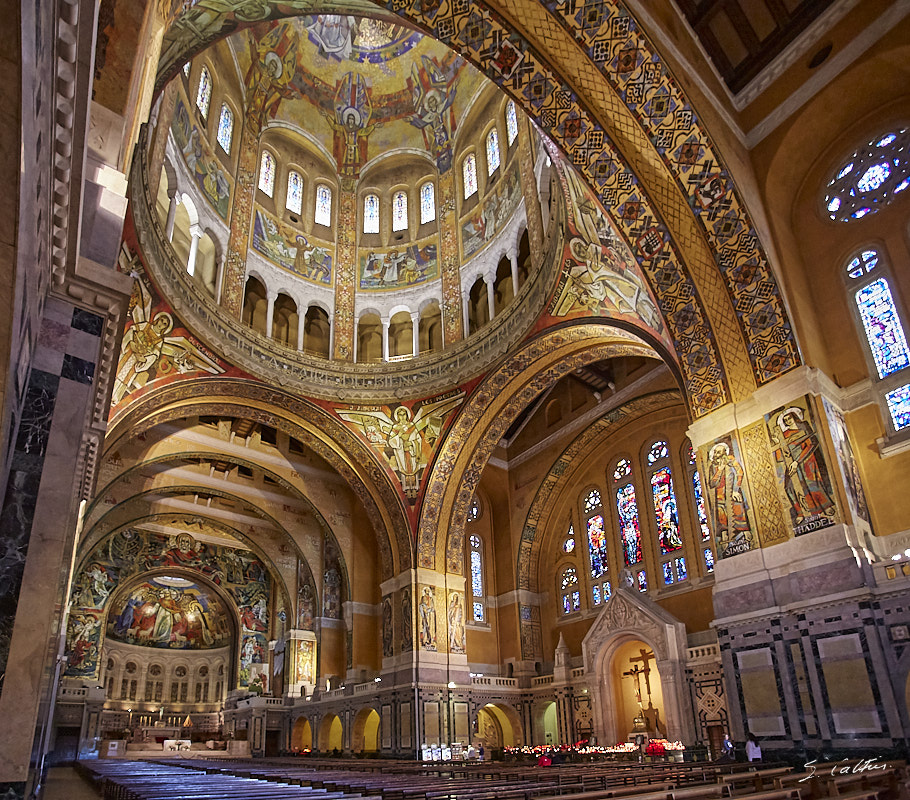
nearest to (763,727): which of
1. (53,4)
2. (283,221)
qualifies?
(53,4)

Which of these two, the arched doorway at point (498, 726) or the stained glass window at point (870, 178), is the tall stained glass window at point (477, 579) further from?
the stained glass window at point (870, 178)

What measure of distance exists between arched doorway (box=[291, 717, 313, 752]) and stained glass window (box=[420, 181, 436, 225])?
1946 cm

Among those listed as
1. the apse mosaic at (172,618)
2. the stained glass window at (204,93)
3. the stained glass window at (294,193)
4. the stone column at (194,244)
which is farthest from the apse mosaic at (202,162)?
the apse mosaic at (172,618)

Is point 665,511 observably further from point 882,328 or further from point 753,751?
point 753,751

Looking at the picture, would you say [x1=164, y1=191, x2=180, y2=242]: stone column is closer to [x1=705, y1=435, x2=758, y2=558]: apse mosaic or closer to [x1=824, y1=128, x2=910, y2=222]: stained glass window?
[x1=705, y1=435, x2=758, y2=558]: apse mosaic

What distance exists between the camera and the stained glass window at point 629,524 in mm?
20641

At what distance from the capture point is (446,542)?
70.2 feet

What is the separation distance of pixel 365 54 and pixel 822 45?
15416 mm

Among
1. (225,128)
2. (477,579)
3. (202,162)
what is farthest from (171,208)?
→ (477,579)

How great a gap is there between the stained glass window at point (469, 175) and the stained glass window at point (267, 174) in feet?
20.8

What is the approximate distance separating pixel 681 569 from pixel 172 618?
2786 centimetres

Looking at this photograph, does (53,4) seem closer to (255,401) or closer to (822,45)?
(822,45)

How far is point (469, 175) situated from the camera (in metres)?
22.2

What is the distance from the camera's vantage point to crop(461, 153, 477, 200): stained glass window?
2189 centimetres
